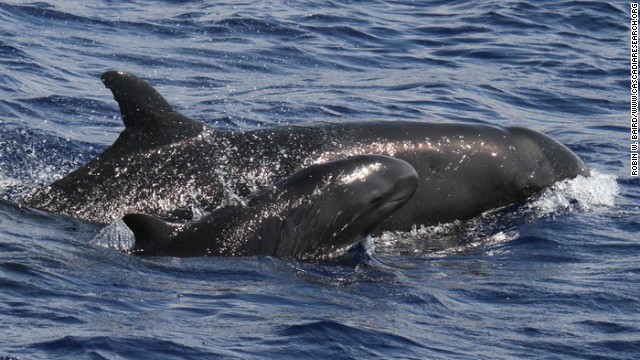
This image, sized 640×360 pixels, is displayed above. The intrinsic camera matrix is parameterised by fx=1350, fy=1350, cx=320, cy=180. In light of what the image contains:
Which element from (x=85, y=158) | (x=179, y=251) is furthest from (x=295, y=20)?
(x=179, y=251)

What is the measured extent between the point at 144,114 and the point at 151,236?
2.35 meters

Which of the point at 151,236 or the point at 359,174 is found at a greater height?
the point at 359,174

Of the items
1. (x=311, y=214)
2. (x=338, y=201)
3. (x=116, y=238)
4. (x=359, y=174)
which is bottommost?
(x=116, y=238)

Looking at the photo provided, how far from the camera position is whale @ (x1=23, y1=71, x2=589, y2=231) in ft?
44.0

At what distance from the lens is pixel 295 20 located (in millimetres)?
26609

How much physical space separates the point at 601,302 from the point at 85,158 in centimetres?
700

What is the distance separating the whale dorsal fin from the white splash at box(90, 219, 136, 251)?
1.48 m

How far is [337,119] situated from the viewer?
17.1 m

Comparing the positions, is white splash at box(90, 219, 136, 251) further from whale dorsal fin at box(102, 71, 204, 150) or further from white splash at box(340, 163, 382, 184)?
white splash at box(340, 163, 382, 184)

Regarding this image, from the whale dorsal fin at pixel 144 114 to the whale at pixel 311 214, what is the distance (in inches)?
69.1

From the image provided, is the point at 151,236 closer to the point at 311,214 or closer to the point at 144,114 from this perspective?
the point at 311,214

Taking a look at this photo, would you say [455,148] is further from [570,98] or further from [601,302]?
[570,98]

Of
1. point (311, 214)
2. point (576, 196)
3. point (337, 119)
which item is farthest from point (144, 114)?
point (576, 196)

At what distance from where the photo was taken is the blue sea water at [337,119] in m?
10.0
